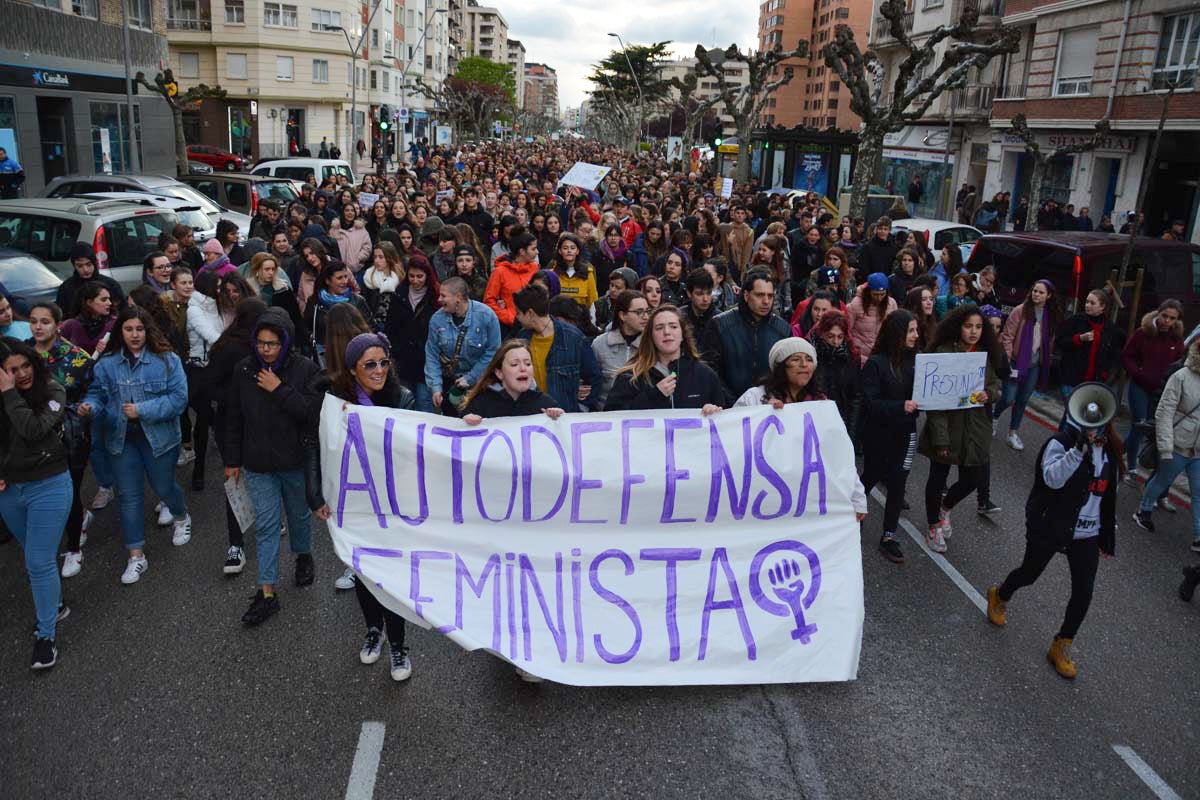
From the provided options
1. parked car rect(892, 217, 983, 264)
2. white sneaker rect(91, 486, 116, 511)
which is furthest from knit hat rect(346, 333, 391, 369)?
parked car rect(892, 217, 983, 264)

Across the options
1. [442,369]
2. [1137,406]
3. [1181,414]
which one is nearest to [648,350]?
[442,369]

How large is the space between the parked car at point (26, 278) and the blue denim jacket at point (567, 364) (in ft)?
17.6

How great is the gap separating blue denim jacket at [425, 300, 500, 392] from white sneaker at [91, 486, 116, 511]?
8.46 ft

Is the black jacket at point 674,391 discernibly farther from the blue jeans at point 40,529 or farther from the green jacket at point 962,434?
the blue jeans at point 40,529

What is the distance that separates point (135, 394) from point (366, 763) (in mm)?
2928

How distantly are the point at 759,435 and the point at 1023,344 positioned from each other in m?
5.30

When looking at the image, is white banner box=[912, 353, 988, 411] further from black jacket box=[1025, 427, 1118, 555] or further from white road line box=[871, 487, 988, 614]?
black jacket box=[1025, 427, 1118, 555]

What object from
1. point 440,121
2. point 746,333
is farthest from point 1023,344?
point 440,121

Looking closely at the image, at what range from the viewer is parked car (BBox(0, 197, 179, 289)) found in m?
10.2

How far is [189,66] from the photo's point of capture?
57562 mm

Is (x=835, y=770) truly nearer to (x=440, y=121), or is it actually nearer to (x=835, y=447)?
(x=835, y=447)

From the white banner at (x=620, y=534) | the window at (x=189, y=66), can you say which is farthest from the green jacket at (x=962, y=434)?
the window at (x=189, y=66)

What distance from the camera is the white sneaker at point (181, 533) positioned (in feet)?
21.0

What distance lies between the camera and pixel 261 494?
532 centimetres
